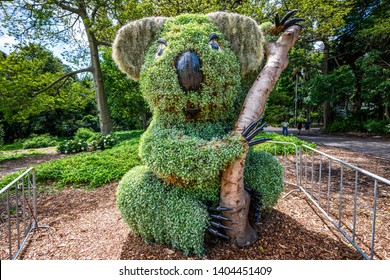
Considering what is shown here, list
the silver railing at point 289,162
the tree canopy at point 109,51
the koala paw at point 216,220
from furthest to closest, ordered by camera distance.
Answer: the tree canopy at point 109,51
the silver railing at point 289,162
the koala paw at point 216,220

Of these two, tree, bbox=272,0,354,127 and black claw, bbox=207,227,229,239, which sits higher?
tree, bbox=272,0,354,127

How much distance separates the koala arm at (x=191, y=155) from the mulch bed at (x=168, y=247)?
0.81 metres

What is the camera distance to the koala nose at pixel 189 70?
2076 mm

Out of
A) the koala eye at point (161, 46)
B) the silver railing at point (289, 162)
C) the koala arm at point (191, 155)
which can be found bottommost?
the silver railing at point (289, 162)

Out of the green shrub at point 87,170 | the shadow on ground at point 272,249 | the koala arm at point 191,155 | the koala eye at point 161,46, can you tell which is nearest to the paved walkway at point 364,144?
the shadow on ground at point 272,249

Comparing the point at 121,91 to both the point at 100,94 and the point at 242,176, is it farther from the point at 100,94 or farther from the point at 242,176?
the point at 242,176

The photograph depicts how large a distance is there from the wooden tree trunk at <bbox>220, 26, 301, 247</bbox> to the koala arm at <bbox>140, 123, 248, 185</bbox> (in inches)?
5.4

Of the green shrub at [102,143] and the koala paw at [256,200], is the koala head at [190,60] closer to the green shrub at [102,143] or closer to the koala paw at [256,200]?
the koala paw at [256,200]

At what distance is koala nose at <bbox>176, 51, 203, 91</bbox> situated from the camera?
208 centimetres

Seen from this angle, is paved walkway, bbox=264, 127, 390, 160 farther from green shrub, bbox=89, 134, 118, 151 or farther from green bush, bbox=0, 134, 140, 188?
green shrub, bbox=89, 134, 118, 151

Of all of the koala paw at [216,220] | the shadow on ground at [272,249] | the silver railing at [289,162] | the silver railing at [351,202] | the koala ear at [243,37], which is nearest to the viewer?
the koala paw at [216,220]

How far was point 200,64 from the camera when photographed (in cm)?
214

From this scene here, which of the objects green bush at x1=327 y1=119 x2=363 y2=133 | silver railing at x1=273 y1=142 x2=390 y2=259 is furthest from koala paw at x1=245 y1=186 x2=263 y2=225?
green bush at x1=327 y1=119 x2=363 y2=133
